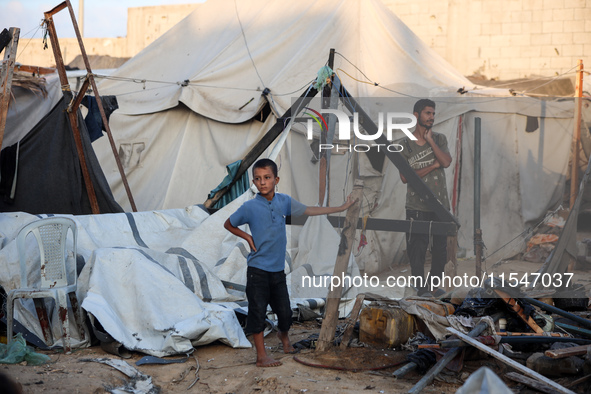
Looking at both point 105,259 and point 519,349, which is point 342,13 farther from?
point 519,349

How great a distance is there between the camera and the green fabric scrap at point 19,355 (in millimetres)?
3578

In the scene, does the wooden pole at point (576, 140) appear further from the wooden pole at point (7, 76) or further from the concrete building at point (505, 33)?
the wooden pole at point (7, 76)

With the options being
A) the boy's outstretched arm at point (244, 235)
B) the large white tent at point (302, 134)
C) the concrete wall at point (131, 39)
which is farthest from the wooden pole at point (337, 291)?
the concrete wall at point (131, 39)

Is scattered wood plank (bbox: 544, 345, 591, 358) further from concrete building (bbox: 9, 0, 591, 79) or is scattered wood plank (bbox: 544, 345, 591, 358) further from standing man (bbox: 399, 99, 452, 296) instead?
concrete building (bbox: 9, 0, 591, 79)

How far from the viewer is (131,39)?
14.9 metres

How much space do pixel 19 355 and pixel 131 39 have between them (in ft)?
41.0

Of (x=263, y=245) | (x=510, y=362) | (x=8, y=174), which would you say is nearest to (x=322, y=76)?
(x=263, y=245)

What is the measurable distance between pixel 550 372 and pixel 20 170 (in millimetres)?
5175

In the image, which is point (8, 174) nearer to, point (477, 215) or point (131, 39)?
point (477, 215)

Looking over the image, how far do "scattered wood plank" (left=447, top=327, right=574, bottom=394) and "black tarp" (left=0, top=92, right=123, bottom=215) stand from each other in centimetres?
418

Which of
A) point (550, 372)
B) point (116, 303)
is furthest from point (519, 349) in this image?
point (116, 303)

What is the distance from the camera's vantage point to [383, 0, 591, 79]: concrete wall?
1068 centimetres

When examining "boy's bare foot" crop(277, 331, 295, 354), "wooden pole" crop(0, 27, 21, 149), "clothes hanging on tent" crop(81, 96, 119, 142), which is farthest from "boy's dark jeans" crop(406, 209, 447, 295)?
"clothes hanging on tent" crop(81, 96, 119, 142)

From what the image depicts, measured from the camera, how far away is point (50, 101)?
7688 mm
